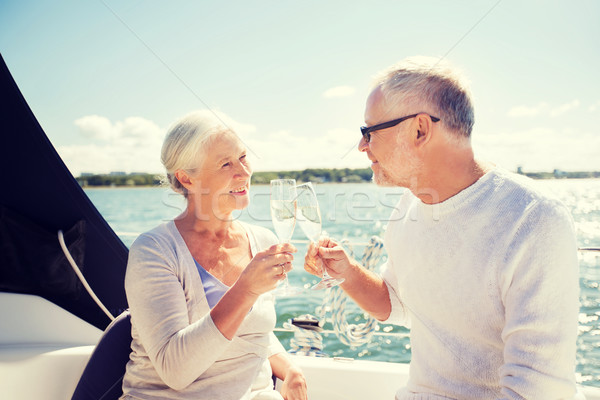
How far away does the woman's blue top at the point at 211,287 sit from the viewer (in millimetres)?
1681

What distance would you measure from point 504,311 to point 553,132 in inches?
2207

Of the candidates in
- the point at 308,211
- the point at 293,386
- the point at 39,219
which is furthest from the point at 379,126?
the point at 39,219

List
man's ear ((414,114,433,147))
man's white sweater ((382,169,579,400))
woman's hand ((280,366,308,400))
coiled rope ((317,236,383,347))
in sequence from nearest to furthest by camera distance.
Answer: man's white sweater ((382,169,579,400))
man's ear ((414,114,433,147))
woman's hand ((280,366,308,400))
coiled rope ((317,236,383,347))

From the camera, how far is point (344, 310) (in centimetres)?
268

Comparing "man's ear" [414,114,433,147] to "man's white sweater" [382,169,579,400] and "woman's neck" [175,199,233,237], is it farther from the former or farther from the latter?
"woman's neck" [175,199,233,237]

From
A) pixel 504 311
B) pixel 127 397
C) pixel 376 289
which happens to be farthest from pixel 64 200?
pixel 504 311

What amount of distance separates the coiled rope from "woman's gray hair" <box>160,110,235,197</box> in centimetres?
106

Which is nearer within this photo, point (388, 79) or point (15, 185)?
point (388, 79)

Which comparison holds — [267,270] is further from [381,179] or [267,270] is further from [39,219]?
[39,219]

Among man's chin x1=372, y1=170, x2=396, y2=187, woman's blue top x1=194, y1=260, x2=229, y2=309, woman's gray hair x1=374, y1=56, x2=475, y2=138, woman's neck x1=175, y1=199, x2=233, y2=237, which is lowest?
woman's blue top x1=194, y1=260, x2=229, y2=309

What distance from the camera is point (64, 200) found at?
257 cm

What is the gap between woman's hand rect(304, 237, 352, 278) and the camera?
5.51ft

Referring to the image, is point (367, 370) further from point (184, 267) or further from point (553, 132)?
point (553, 132)

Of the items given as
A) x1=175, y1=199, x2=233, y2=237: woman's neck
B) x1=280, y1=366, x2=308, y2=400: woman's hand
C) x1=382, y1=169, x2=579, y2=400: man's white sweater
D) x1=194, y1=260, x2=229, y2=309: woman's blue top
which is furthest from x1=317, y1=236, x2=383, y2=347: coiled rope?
x1=194, y1=260, x2=229, y2=309: woman's blue top
